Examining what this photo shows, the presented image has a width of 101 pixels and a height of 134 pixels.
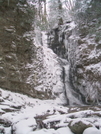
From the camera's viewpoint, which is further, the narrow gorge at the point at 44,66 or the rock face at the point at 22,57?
the rock face at the point at 22,57

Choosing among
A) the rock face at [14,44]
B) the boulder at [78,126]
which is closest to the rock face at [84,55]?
the rock face at [14,44]

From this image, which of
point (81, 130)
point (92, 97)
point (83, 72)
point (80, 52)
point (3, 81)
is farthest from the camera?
point (80, 52)

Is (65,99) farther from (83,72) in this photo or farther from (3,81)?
(3,81)

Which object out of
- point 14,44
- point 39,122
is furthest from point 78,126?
point 14,44

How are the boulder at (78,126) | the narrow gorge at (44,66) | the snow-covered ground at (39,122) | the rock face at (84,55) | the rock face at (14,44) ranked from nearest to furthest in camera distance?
the boulder at (78,126) < the snow-covered ground at (39,122) < the narrow gorge at (44,66) < the rock face at (14,44) < the rock face at (84,55)

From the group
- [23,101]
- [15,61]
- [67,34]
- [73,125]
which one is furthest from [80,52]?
[73,125]

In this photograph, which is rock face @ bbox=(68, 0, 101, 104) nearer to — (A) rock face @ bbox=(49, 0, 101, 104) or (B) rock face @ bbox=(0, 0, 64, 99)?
(A) rock face @ bbox=(49, 0, 101, 104)

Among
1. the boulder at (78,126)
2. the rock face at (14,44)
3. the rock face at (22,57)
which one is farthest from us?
the rock face at (22,57)

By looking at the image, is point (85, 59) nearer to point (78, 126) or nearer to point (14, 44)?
point (14, 44)

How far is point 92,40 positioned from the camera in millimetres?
10945

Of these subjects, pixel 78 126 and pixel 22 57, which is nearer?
pixel 78 126

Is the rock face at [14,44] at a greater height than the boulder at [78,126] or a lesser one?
greater

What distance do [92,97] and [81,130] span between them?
5.94 metres

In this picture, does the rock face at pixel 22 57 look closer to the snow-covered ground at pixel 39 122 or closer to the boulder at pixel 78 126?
the snow-covered ground at pixel 39 122
